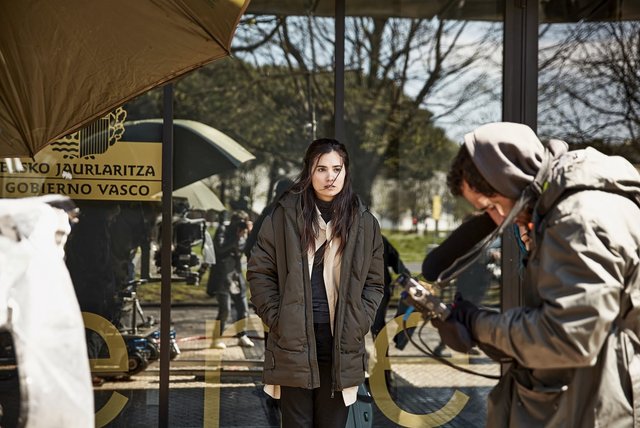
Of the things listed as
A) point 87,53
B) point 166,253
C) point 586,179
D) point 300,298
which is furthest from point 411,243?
point 586,179

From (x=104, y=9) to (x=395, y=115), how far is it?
553 centimetres

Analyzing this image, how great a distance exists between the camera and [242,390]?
6.40 m

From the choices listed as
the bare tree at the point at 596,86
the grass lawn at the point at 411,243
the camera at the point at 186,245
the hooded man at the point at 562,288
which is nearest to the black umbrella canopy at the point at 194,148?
the camera at the point at 186,245

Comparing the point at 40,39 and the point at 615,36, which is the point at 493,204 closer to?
the point at 40,39

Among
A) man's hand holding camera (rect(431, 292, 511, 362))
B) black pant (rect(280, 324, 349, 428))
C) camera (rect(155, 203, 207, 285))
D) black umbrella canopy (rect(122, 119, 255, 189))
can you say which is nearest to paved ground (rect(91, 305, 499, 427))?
camera (rect(155, 203, 207, 285))

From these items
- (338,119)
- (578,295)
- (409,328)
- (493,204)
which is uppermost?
(338,119)

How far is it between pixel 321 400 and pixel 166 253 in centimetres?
220

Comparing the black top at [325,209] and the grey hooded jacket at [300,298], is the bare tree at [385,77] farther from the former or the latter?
the grey hooded jacket at [300,298]

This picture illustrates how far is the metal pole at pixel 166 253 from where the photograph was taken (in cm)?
602

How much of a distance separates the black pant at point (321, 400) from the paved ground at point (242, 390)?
62.5 inches

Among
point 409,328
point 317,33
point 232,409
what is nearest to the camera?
point 232,409

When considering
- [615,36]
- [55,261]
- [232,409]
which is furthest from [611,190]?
[615,36]

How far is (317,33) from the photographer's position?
795 centimetres

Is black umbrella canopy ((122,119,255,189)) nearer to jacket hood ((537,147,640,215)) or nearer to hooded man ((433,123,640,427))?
hooded man ((433,123,640,427))
